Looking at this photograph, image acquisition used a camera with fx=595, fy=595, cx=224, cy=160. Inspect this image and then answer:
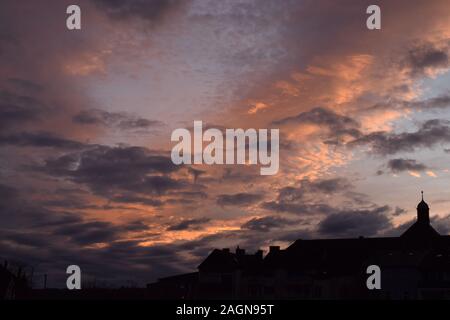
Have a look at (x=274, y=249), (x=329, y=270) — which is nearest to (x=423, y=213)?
(x=329, y=270)

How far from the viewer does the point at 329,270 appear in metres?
95.2

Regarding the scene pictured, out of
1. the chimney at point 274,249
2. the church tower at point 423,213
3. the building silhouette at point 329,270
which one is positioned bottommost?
the building silhouette at point 329,270

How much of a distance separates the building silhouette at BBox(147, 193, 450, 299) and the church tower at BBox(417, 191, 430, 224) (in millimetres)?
3692

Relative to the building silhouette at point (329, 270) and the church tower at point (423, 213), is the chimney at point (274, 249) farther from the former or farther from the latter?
the church tower at point (423, 213)

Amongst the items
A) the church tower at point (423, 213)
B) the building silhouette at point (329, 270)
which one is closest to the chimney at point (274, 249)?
the building silhouette at point (329, 270)

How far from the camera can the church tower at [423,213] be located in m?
110

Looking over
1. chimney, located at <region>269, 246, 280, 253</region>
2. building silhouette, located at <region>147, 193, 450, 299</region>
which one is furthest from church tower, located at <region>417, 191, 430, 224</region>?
chimney, located at <region>269, 246, 280, 253</region>

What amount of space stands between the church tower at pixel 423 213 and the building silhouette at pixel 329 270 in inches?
145

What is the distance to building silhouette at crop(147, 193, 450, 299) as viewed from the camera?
91750mm

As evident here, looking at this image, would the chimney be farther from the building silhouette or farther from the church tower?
the church tower

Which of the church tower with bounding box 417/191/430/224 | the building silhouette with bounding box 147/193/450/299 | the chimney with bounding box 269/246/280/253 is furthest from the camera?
the church tower with bounding box 417/191/430/224

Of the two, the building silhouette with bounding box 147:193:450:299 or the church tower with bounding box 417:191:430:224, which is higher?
the church tower with bounding box 417:191:430:224

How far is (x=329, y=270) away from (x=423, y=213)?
88.1ft

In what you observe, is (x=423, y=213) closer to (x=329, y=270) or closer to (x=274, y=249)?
(x=329, y=270)
